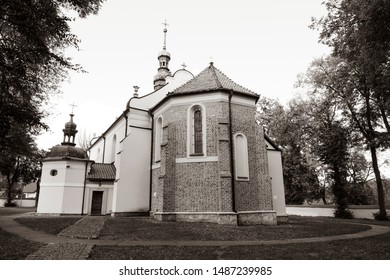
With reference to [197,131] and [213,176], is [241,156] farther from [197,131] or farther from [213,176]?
[197,131]

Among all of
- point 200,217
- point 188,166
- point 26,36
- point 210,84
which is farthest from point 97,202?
point 26,36

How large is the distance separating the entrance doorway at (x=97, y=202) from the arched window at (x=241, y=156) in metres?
12.7

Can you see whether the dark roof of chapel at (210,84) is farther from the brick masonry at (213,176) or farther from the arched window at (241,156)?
the arched window at (241,156)

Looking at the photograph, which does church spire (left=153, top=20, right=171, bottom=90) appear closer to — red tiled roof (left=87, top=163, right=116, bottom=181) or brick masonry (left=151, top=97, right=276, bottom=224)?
red tiled roof (left=87, top=163, right=116, bottom=181)

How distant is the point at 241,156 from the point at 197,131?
3018 mm

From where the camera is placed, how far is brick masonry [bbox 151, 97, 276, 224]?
47.8 ft

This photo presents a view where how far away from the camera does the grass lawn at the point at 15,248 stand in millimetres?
6606

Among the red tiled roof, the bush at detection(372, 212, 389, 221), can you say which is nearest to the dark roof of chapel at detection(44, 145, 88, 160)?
the red tiled roof

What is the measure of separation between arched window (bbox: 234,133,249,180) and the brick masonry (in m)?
0.27

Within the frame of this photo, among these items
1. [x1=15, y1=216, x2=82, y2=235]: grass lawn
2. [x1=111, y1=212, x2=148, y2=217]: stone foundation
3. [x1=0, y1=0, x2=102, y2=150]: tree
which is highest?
[x1=0, y1=0, x2=102, y2=150]: tree

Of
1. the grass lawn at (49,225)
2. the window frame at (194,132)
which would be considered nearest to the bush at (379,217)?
the window frame at (194,132)

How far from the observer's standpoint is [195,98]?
16.6 metres

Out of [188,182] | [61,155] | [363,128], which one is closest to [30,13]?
[188,182]

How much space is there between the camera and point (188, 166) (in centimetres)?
1562
